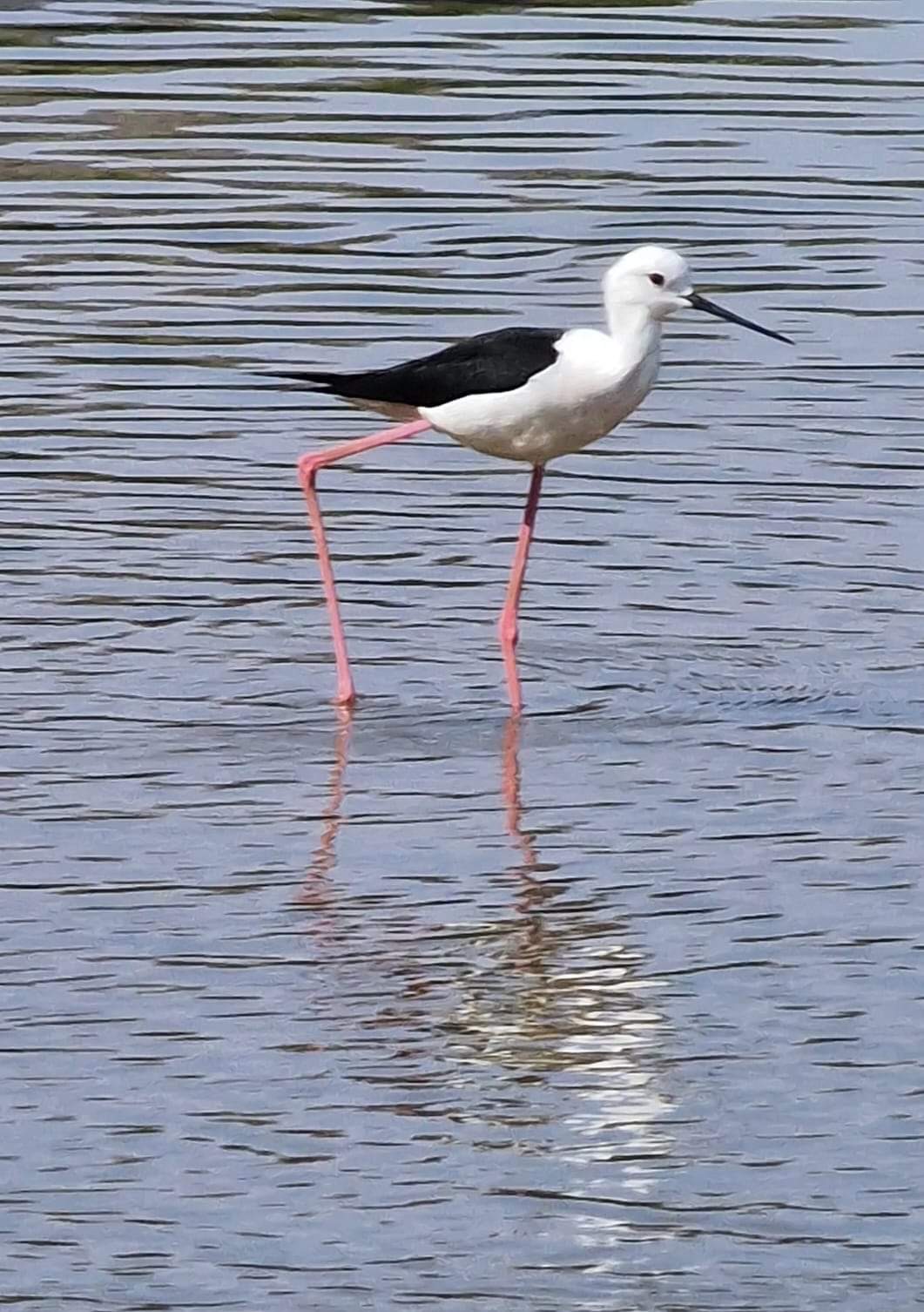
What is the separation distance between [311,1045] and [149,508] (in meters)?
4.13

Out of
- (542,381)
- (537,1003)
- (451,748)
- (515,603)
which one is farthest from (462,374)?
(537,1003)

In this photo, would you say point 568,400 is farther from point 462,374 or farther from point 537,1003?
point 537,1003

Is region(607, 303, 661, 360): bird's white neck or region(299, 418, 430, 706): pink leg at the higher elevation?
region(607, 303, 661, 360): bird's white neck

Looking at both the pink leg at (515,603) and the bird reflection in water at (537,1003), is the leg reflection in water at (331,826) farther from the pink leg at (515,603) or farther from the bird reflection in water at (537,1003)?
the pink leg at (515,603)

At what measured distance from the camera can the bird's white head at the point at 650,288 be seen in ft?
29.5

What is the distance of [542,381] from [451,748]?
3.42 feet

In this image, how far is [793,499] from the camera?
10.5m

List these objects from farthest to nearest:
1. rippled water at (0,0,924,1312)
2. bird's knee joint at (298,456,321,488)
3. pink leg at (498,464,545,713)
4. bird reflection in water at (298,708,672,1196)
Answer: bird's knee joint at (298,456,321,488) < pink leg at (498,464,545,713) < bird reflection in water at (298,708,672,1196) < rippled water at (0,0,924,1312)

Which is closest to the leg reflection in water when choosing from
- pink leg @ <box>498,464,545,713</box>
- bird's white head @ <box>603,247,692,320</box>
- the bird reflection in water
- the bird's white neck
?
the bird reflection in water

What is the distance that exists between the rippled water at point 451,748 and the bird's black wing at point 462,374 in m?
0.69

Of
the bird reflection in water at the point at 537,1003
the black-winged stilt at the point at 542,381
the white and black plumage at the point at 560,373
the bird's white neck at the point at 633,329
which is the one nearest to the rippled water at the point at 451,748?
the bird reflection in water at the point at 537,1003

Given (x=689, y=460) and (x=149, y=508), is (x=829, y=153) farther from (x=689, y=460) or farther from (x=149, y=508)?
(x=149, y=508)

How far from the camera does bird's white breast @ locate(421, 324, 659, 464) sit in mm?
8930

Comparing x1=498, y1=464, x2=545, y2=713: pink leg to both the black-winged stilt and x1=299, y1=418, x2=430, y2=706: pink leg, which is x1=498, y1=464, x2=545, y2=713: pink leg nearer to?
the black-winged stilt
